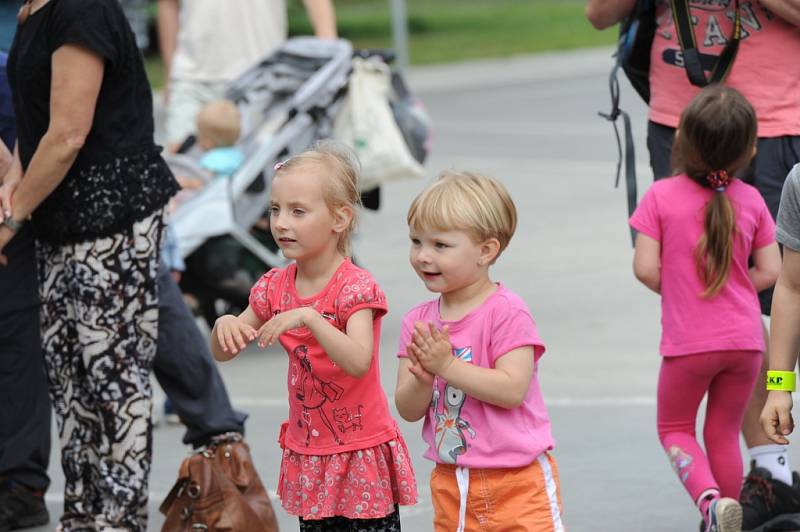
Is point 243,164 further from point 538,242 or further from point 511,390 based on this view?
point 511,390

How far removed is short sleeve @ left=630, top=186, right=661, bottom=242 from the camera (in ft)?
16.0

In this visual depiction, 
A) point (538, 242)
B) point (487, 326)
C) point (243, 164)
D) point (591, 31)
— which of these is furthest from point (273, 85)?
point (591, 31)

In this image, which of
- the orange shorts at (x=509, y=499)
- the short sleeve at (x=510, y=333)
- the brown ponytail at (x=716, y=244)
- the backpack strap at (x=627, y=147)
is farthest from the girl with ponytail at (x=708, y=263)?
the short sleeve at (x=510, y=333)

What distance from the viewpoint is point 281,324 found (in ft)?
12.7

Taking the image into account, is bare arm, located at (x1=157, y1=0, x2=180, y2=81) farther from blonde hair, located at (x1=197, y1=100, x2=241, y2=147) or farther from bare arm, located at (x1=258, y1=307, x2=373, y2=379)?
bare arm, located at (x1=258, y1=307, x2=373, y2=379)

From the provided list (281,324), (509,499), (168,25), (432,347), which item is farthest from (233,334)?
(168,25)

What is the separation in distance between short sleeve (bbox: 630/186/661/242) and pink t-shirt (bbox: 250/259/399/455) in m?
1.04

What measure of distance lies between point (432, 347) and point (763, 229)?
1.46 metres

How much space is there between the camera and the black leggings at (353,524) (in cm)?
423

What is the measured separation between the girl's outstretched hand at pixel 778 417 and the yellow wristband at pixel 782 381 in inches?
0.5

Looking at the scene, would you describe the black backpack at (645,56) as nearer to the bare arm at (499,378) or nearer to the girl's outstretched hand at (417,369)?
the bare arm at (499,378)

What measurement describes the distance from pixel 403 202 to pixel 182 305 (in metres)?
7.48

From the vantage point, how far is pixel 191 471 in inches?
202

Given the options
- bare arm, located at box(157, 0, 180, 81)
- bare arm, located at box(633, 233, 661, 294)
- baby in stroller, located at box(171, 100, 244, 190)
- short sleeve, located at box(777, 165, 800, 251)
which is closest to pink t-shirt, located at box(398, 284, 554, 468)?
short sleeve, located at box(777, 165, 800, 251)
